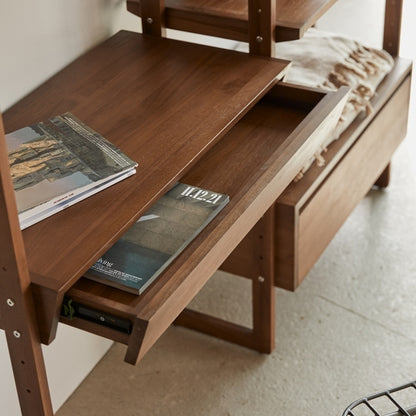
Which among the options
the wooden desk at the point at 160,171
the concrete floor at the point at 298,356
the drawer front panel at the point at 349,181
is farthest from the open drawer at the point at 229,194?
the concrete floor at the point at 298,356

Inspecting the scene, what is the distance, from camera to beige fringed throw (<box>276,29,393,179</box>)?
2.00 m

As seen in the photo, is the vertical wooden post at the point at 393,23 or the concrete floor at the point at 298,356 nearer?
the concrete floor at the point at 298,356

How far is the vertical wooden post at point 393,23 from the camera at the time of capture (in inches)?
89.6

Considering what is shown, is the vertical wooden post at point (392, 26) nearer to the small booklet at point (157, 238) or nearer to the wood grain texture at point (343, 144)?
the wood grain texture at point (343, 144)

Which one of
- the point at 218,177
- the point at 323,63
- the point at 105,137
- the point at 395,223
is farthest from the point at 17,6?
the point at 395,223

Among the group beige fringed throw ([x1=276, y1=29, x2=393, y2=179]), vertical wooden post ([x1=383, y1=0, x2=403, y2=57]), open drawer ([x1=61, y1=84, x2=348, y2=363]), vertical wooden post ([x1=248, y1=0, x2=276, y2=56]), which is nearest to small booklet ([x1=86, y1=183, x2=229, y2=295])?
open drawer ([x1=61, y1=84, x2=348, y2=363])

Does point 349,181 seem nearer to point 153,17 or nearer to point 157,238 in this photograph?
point 153,17

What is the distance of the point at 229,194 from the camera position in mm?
1409

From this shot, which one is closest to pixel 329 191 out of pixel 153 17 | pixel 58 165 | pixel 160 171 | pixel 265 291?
pixel 265 291

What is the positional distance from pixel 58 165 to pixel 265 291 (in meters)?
0.73

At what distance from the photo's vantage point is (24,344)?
1.16 meters

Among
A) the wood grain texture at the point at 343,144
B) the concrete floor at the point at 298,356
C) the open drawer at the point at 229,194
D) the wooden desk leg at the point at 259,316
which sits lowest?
the concrete floor at the point at 298,356

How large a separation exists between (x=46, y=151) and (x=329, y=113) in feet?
1.59

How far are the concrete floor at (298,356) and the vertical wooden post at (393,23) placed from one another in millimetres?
541
